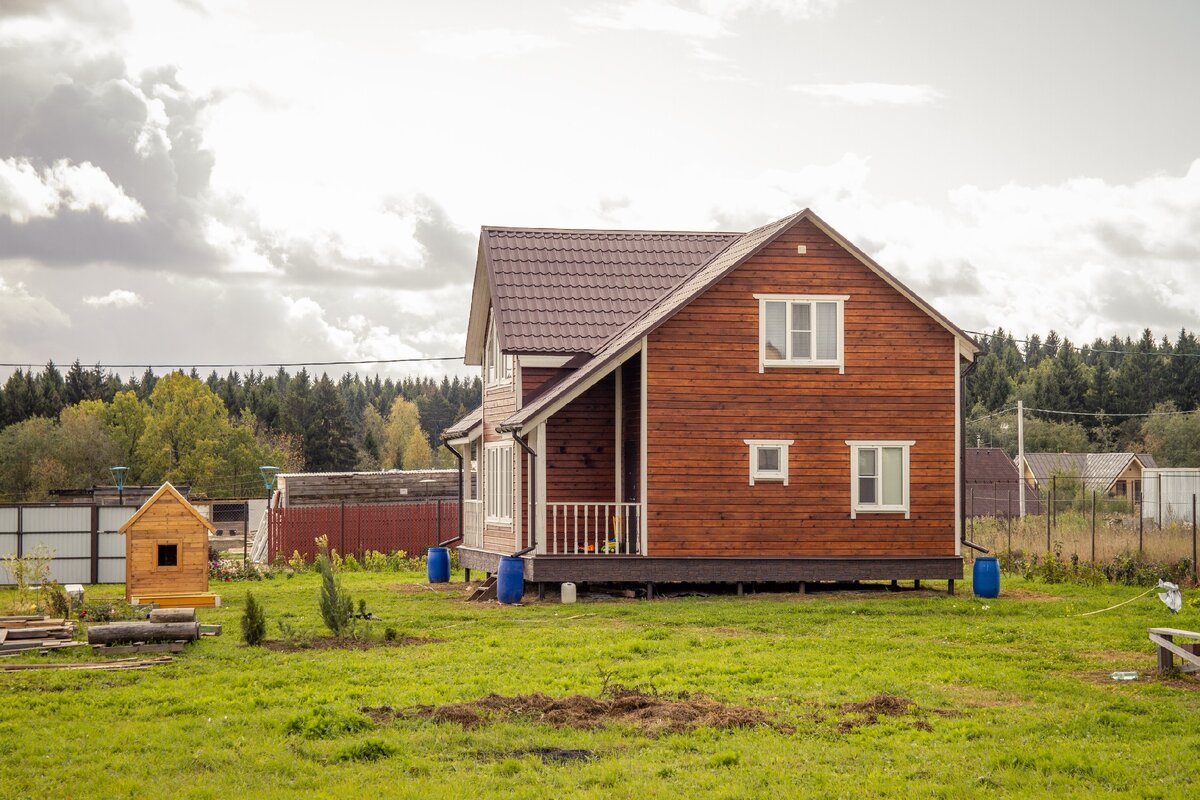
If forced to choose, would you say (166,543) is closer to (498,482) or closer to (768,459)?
(498,482)

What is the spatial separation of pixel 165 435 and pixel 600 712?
272ft

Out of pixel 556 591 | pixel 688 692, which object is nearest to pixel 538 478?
pixel 556 591

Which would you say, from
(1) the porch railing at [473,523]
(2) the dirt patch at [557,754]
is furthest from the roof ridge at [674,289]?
(2) the dirt patch at [557,754]

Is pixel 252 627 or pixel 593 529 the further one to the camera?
pixel 593 529

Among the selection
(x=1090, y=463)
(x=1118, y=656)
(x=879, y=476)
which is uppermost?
(x=1090, y=463)

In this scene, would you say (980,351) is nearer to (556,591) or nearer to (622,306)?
(622,306)

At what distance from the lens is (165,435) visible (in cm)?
8900

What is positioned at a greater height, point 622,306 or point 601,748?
point 622,306

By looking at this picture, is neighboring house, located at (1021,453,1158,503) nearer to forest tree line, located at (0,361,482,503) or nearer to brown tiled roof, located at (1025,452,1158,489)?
brown tiled roof, located at (1025,452,1158,489)

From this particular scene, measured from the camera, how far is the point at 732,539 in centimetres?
2389

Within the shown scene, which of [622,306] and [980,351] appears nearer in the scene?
[980,351]

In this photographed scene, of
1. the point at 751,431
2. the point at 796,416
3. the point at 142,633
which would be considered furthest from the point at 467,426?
Result: the point at 142,633

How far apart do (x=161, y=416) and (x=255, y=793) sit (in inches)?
3361

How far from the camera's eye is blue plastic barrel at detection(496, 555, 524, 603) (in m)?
23.0
